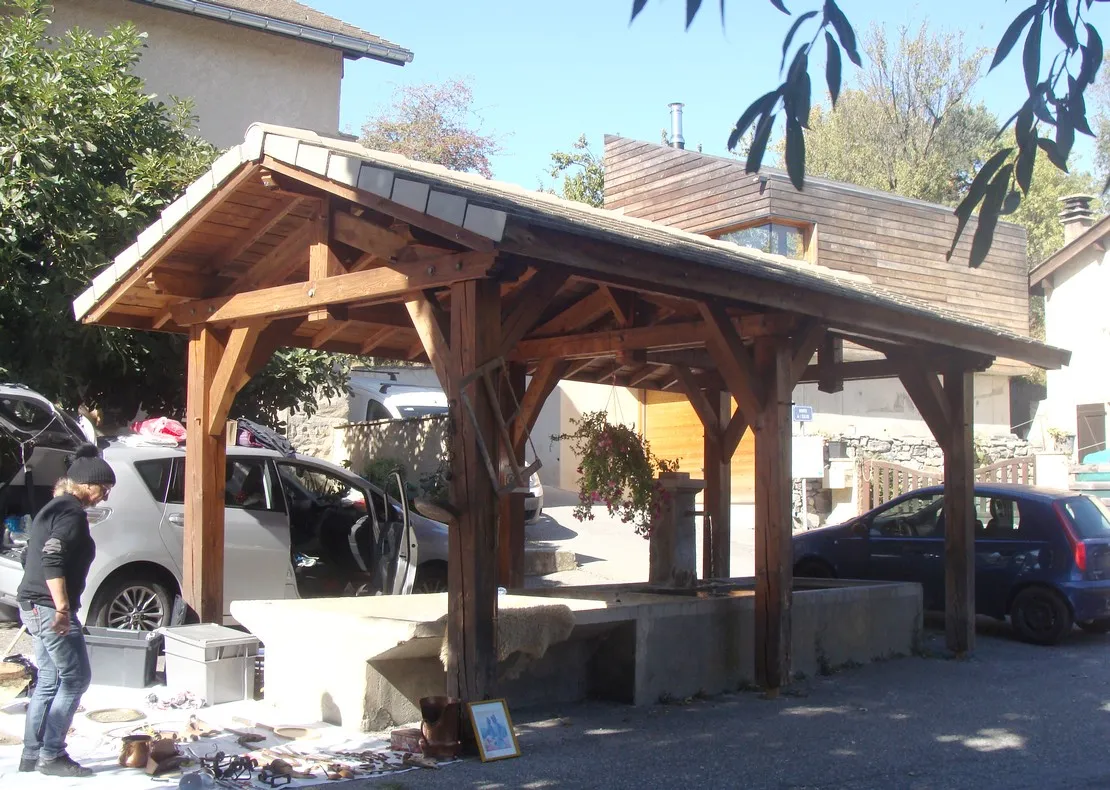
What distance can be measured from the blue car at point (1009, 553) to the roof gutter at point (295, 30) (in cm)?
1119

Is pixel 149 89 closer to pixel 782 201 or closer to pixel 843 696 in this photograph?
pixel 782 201

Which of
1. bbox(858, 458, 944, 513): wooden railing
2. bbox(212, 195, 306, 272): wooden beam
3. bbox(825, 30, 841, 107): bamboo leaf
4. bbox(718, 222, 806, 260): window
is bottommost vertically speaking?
bbox(858, 458, 944, 513): wooden railing

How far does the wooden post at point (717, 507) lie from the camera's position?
465 inches

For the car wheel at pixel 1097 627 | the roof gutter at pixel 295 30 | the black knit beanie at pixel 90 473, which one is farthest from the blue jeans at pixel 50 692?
the roof gutter at pixel 295 30

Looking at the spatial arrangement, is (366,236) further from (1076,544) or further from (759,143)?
(1076,544)

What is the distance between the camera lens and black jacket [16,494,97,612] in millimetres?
5750

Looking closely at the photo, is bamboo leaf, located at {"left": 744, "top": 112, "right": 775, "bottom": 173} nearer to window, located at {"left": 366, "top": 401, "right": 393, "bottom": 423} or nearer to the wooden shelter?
the wooden shelter

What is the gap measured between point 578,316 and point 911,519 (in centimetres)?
457

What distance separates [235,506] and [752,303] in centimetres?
449

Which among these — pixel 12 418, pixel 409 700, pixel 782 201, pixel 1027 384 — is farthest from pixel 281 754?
pixel 1027 384

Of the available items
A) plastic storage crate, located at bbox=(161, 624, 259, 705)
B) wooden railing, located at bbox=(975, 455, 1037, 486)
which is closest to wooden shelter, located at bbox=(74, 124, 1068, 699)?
plastic storage crate, located at bbox=(161, 624, 259, 705)

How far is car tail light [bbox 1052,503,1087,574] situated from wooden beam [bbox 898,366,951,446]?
64.8 inches

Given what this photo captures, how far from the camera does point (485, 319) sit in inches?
251

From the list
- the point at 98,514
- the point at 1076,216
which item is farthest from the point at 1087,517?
the point at 1076,216
